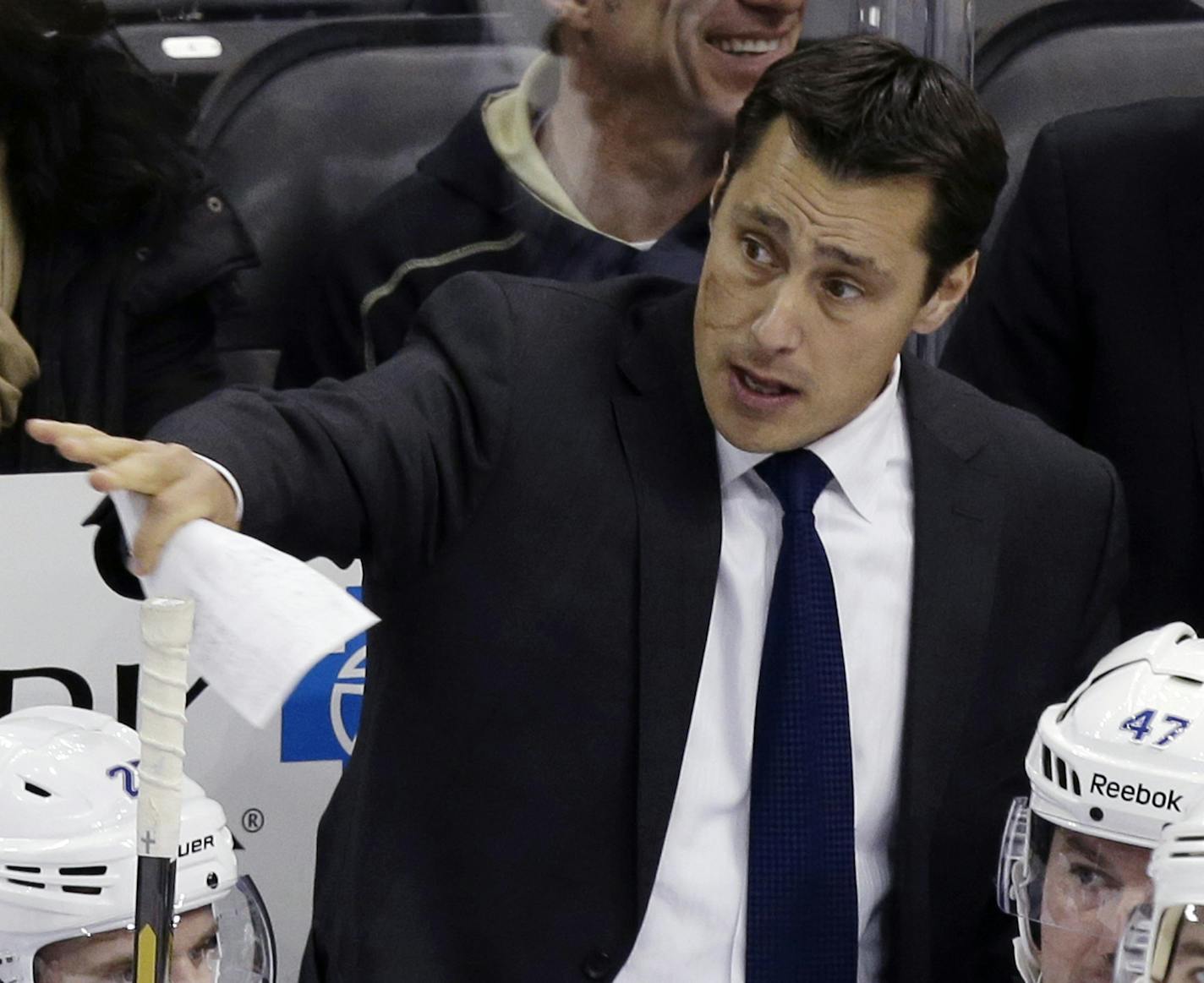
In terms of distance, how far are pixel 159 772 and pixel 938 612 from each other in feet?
3.58

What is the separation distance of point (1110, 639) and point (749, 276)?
0.65 m

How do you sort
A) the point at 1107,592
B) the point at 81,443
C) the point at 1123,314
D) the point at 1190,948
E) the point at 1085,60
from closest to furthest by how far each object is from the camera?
the point at 81,443, the point at 1190,948, the point at 1107,592, the point at 1123,314, the point at 1085,60

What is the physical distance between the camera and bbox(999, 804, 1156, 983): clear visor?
6.86 feet

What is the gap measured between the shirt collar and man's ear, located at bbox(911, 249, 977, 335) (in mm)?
58

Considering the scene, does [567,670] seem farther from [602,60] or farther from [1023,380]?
[602,60]

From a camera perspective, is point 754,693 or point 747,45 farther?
point 747,45

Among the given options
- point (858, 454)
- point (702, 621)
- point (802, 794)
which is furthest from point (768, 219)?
point (802, 794)

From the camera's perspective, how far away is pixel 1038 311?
10.1 feet

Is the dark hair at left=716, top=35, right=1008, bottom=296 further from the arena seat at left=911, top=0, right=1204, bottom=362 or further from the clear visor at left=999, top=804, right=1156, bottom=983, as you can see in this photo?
the arena seat at left=911, top=0, right=1204, bottom=362

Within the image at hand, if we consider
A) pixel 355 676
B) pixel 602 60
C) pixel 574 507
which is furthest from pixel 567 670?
pixel 602 60

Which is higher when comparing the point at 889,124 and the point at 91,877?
the point at 889,124

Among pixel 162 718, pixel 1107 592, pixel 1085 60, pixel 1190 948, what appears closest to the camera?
pixel 162 718

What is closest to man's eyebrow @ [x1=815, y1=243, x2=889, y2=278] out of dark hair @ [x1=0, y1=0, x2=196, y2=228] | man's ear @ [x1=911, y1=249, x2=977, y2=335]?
man's ear @ [x1=911, y1=249, x2=977, y2=335]

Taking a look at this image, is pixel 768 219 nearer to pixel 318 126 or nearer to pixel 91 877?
pixel 91 877
